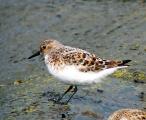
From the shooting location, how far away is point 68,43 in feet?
59.6

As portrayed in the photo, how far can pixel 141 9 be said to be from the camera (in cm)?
2012

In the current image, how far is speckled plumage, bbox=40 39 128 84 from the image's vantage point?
12.6 meters

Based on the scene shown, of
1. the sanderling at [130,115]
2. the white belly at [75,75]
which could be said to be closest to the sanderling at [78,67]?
the white belly at [75,75]

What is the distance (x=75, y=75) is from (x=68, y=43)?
566 cm

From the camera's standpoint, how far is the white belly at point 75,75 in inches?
493

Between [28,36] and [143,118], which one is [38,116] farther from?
[28,36]

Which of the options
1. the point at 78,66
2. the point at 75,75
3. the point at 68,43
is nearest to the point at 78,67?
the point at 78,66

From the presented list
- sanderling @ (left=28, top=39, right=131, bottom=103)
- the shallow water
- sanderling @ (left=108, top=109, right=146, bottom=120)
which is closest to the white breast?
→ sanderling @ (left=28, top=39, right=131, bottom=103)

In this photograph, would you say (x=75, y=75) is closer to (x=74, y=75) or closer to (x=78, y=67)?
(x=74, y=75)

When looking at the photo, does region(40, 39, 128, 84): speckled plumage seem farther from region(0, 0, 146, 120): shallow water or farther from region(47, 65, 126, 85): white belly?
region(0, 0, 146, 120): shallow water

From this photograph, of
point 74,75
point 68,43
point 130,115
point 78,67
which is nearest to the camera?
point 130,115

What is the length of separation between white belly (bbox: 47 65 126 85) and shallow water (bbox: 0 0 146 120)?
0.53 metres

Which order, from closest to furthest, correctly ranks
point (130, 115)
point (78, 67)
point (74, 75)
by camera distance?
point (130, 115) → point (74, 75) → point (78, 67)

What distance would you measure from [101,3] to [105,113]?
32.1 ft
